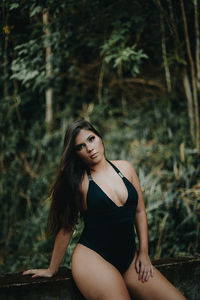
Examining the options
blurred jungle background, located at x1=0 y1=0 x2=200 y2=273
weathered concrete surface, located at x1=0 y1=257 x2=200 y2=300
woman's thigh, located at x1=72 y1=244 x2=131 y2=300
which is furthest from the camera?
blurred jungle background, located at x1=0 y1=0 x2=200 y2=273

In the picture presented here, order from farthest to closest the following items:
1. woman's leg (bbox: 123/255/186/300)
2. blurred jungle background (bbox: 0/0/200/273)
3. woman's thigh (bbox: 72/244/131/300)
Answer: blurred jungle background (bbox: 0/0/200/273)
woman's leg (bbox: 123/255/186/300)
woman's thigh (bbox: 72/244/131/300)

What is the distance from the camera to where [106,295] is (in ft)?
4.90

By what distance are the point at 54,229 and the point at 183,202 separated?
6.05ft

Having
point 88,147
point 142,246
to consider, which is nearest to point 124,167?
point 88,147

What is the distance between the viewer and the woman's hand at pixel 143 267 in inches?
65.3

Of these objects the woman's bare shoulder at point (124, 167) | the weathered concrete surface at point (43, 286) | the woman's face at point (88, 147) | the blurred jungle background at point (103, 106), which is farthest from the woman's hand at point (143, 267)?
the blurred jungle background at point (103, 106)

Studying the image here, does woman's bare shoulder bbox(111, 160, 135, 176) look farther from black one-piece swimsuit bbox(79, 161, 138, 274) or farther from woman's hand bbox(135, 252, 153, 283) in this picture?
woman's hand bbox(135, 252, 153, 283)

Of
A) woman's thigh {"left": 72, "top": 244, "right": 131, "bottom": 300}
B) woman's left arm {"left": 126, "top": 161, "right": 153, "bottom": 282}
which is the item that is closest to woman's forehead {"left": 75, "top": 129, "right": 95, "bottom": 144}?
woman's left arm {"left": 126, "top": 161, "right": 153, "bottom": 282}

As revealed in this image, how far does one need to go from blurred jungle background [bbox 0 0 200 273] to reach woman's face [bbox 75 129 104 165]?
1.33 metres

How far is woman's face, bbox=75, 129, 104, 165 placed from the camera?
1.68 m

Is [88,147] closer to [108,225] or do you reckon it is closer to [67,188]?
[67,188]

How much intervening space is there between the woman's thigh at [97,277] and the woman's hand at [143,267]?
0.14m

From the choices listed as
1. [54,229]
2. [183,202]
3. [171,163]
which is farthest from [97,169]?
[171,163]

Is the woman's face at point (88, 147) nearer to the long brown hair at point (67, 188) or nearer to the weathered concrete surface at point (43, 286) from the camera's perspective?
the long brown hair at point (67, 188)
